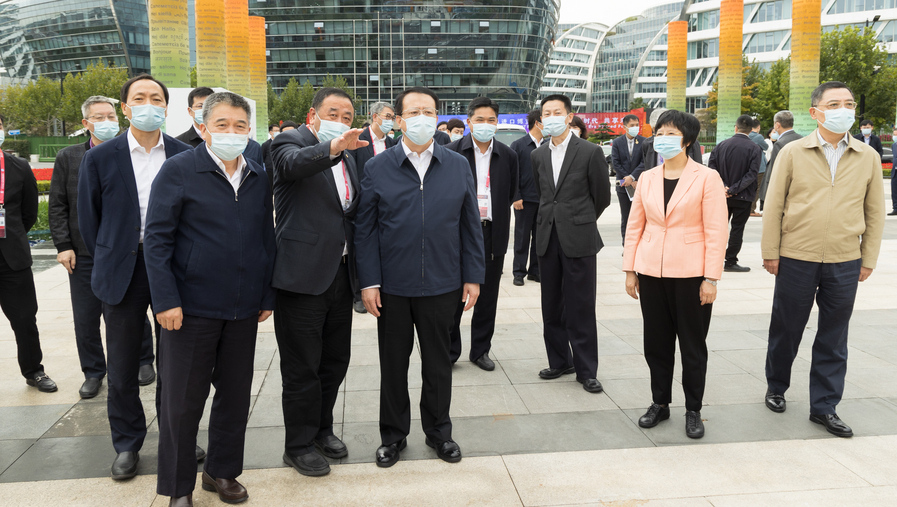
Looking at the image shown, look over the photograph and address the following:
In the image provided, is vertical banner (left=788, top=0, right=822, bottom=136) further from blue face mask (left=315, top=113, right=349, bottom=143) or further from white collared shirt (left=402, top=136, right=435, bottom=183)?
blue face mask (left=315, top=113, right=349, bottom=143)

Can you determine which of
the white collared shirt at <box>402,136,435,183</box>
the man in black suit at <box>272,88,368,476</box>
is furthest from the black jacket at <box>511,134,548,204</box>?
the man in black suit at <box>272,88,368,476</box>

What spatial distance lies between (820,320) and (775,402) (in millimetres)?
597

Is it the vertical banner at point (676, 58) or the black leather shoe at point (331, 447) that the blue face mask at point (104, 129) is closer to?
the black leather shoe at point (331, 447)

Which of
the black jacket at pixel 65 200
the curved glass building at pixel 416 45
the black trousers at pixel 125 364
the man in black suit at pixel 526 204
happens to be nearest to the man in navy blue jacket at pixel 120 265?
the black trousers at pixel 125 364

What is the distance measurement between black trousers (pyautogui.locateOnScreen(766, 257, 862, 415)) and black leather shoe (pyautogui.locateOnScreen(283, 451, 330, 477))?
9.54ft

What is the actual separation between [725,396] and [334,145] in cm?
319

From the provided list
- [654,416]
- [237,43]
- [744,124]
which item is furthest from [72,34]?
[654,416]

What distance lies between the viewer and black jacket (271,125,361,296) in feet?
10.5

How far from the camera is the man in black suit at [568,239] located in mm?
4652

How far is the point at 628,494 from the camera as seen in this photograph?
3111 mm

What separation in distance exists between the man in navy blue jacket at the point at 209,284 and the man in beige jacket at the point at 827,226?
10.4 ft

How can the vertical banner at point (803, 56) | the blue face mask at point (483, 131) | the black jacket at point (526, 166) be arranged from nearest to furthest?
the blue face mask at point (483, 131), the black jacket at point (526, 166), the vertical banner at point (803, 56)

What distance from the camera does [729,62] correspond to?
20188 mm

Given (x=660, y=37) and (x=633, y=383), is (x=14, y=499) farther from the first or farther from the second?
(x=660, y=37)
